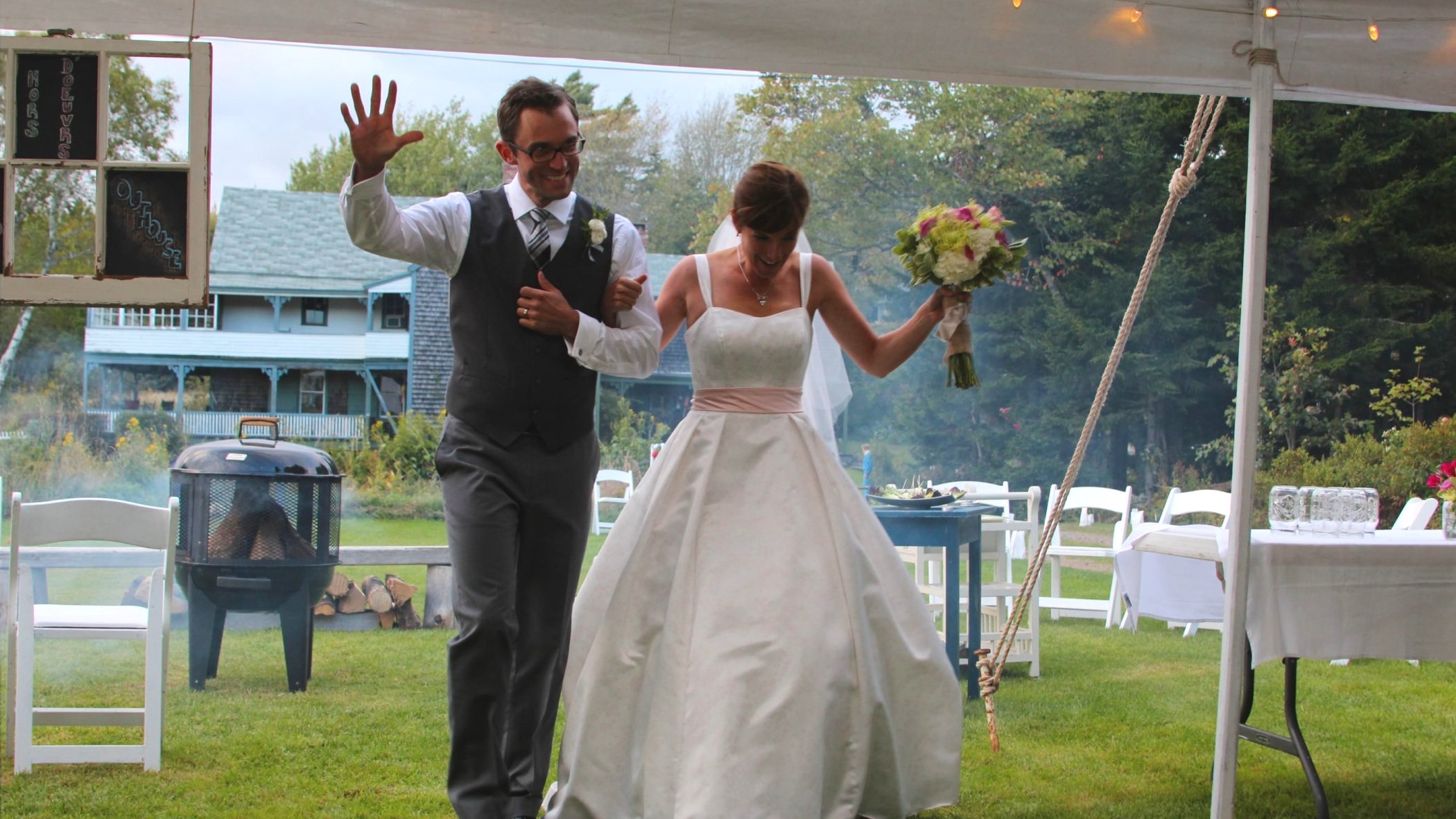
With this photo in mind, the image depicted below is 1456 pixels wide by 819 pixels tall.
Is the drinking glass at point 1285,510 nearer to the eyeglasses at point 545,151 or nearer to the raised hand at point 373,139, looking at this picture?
the eyeglasses at point 545,151

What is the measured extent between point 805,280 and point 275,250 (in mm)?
14692

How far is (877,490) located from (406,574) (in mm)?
4714

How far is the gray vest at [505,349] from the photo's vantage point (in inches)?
111

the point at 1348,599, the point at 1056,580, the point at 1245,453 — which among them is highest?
the point at 1245,453

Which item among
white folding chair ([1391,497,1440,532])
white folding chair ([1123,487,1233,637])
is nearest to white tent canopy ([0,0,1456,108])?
white folding chair ([1391,497,1440,532])

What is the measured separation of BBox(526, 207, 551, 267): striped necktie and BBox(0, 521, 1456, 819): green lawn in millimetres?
1559

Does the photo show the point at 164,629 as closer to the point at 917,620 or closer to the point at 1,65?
the point at 1,65

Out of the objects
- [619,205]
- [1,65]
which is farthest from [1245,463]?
[619,205]

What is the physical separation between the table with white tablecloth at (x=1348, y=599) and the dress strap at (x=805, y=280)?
1431mm

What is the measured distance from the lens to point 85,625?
382 centimetres

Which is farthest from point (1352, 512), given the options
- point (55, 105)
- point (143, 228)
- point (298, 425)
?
point (298, 425)

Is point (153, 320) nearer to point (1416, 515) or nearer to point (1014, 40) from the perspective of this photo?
point (1416, 515)

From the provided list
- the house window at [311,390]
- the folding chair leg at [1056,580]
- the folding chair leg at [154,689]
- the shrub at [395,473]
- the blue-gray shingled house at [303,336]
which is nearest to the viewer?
the folding chair leg at [154,689]

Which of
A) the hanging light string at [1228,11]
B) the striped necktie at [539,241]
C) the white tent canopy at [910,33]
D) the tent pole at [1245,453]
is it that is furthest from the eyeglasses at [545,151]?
the tent pole at [1245,453]
